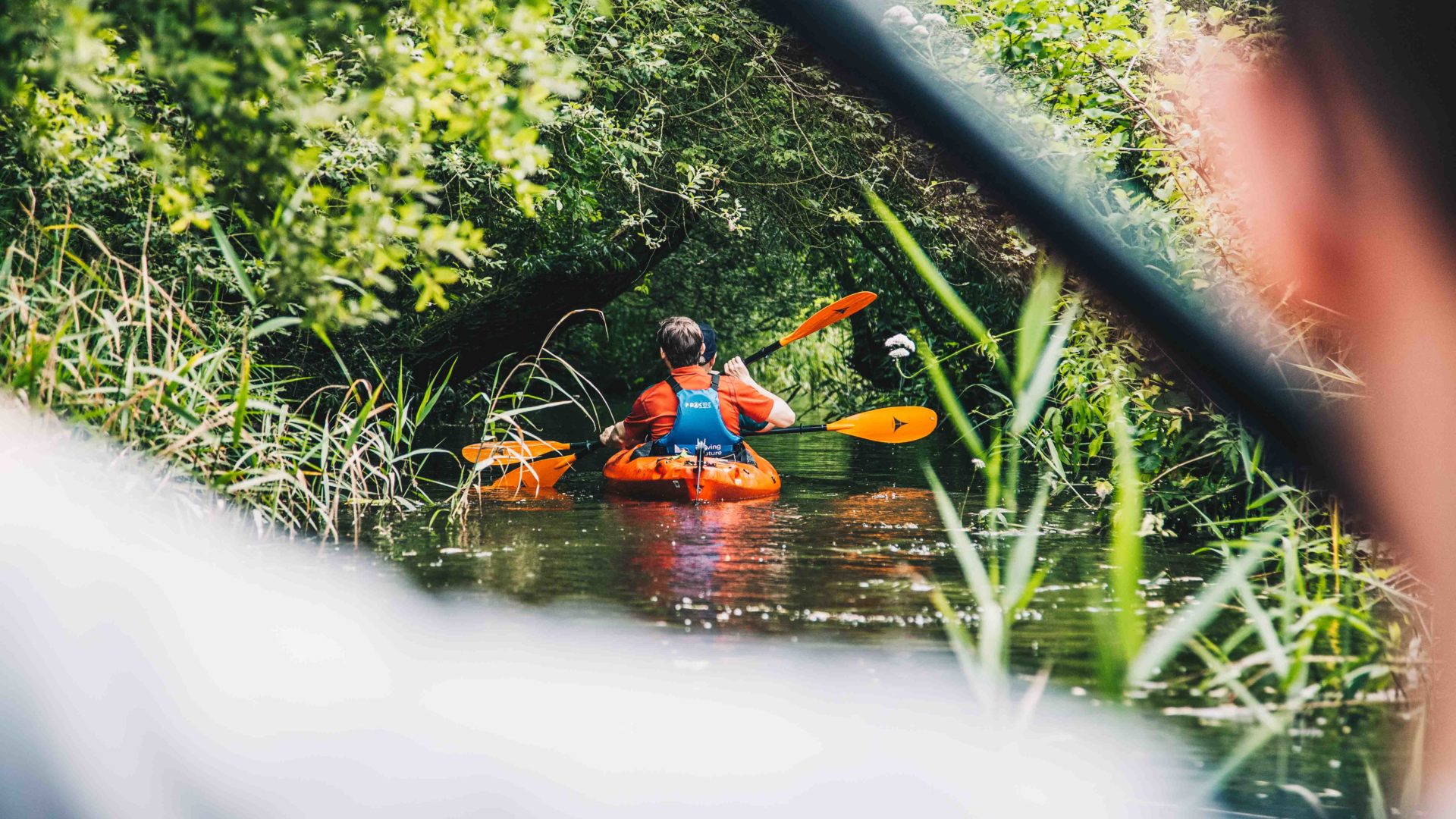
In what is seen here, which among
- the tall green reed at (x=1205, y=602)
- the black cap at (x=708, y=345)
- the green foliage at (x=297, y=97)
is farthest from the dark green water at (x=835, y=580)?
the green foliage at (x=297, y=97)

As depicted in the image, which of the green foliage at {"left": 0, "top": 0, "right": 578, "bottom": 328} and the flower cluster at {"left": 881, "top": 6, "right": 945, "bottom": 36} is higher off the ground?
the flower cluster at {"left": 881, "top": 6, "right": 945, "bottom": 36}

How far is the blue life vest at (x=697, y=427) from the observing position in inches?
267

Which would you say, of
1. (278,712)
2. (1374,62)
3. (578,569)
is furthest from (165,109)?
(1374,62)

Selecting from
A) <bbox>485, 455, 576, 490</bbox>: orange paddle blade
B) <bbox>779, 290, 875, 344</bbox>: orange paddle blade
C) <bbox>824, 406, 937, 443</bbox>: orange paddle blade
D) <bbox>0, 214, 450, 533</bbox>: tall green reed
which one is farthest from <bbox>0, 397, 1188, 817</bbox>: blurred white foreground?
<bbox>824, 406, 937, 443</bbox>: orange paddle blade

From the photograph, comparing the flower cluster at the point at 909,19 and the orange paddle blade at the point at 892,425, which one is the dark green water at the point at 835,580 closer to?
the orange paddle blade at the point at 892,425

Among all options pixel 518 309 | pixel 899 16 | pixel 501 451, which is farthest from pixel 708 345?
pixel 899 16

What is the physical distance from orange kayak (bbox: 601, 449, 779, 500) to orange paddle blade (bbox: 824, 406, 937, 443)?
95 centimetres

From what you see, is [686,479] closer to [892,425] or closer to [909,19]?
[892,425]

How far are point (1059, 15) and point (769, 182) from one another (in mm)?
3240

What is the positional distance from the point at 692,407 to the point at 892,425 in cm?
150

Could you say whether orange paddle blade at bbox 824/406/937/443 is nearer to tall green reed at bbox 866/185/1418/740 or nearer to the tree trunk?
the tree trunk

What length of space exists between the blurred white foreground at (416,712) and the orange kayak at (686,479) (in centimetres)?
274

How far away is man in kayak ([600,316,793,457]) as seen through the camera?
6797 mm

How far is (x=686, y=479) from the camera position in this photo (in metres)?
6.59
